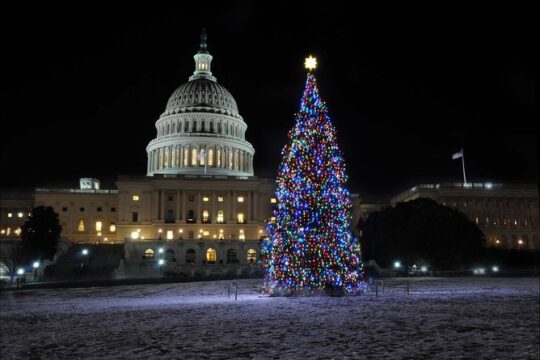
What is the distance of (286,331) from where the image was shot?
671 inches

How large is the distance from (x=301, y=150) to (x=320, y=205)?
3237mm

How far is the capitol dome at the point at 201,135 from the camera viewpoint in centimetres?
12356

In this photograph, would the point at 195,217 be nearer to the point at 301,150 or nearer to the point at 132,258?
the point at 132,258

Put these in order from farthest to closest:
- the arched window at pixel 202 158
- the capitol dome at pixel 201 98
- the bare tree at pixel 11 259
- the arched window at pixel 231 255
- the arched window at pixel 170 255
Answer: the capitol dome at pixel 201 98 → the arched window at pixel 202 158 → the arched window at pixel 231 255 → the arched window at pixel 170 255 → the bare tree at pixel 11 259

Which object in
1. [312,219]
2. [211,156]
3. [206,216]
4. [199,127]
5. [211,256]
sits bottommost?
[211,256]

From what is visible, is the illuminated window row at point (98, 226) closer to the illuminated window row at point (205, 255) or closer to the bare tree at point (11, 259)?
the illuminated window row at point (205, 255)

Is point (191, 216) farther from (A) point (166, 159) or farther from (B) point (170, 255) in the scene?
(A) point (166, 159)

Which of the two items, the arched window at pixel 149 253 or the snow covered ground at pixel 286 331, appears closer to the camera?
the snow covered ground at pixel 286 331

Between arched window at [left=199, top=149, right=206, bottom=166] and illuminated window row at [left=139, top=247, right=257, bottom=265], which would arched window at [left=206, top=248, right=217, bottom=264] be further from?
arched window at [left=199, top=149, right=206, bottom=166]

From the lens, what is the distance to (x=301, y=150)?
105 feet

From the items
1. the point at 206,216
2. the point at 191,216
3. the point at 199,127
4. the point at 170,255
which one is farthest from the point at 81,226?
the point at 170,255

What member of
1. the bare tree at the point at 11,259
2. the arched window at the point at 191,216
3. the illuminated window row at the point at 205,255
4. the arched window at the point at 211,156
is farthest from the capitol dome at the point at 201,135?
the bare tree at the point at 11,259

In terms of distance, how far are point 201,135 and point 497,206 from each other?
63850 millimetres

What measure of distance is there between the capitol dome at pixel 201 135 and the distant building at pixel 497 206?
130 ft
